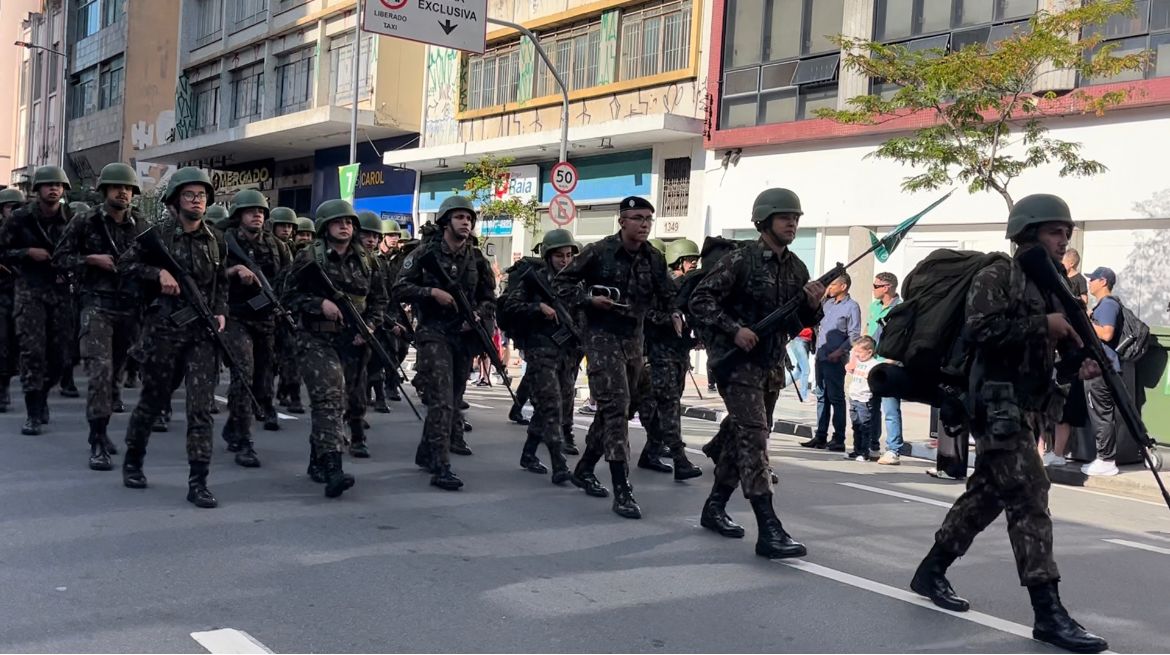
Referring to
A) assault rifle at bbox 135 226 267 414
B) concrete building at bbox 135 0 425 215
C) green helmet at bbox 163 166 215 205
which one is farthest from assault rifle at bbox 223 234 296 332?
concrete building at bbox 135 0 425 215

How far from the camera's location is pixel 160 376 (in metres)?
6.82

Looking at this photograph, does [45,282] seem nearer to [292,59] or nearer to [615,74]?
[615,74]

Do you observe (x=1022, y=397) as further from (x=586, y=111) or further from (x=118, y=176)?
(x=586, y=111)

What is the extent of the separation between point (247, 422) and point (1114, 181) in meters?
11.9

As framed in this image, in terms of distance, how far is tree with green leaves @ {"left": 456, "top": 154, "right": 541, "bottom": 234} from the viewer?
22.2 metres

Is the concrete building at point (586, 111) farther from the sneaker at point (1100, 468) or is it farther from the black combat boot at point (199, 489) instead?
the black combat boot at point (199, 489)

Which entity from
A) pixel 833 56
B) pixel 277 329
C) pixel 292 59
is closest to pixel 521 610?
pixel 277 329

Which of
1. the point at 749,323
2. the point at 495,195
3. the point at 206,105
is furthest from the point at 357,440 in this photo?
the point at 206,105

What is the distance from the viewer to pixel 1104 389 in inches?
402

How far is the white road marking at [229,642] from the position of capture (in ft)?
13.6

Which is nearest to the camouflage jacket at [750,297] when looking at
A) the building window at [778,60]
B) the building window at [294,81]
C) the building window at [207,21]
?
the building window at [778,60]

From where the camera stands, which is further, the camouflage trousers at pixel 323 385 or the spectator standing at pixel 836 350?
the spectator standing at pixel 836 350

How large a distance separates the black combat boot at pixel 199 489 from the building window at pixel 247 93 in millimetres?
32131

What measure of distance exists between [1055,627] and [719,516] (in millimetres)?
2183
